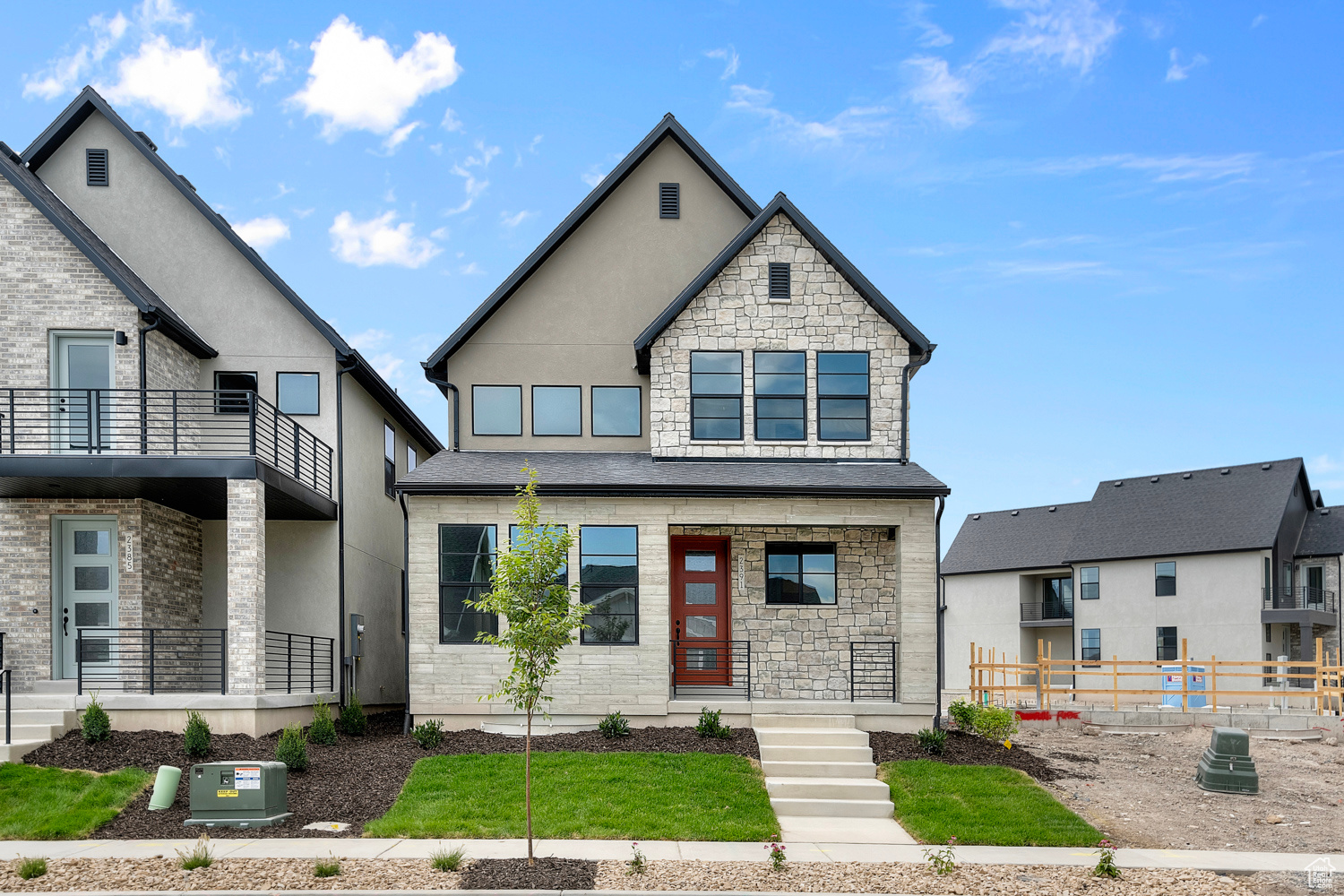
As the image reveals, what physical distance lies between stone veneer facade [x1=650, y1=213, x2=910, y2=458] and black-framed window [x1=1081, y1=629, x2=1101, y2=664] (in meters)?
28.0

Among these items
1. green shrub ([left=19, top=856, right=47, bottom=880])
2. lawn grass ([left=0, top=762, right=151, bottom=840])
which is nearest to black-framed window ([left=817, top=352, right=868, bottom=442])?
lawn grass ([left=0, top=762, right=151, bottom=840])

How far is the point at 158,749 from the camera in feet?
51.2

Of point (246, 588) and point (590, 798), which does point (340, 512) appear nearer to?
point (246, 588)

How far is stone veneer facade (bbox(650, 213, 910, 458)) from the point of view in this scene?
20.0m

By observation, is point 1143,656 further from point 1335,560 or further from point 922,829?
point 922,829

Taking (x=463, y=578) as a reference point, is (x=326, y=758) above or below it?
below

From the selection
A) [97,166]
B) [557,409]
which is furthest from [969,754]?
[97,166]

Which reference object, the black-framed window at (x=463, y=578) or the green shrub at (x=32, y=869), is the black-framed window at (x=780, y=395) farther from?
the green shrub at (x=32, y=869)

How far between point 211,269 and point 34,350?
11.5ft

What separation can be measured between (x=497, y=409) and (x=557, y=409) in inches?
46.4

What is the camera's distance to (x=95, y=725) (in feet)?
52.0

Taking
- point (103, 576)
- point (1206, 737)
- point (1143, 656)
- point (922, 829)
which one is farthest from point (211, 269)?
point (1143, 656)

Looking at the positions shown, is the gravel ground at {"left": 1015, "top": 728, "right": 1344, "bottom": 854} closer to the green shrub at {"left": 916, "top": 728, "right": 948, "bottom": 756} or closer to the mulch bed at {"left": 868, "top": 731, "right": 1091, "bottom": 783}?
the mulch bed at {"left": 868, "top": 731, "right": 1091, "bottom": 783}

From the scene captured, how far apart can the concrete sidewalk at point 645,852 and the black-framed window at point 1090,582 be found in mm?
32853
